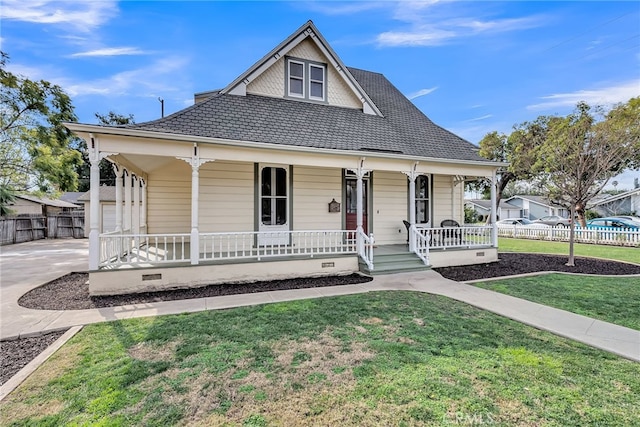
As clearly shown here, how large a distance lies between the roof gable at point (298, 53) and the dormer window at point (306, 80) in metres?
0.25

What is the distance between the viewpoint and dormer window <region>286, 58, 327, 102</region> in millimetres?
10539

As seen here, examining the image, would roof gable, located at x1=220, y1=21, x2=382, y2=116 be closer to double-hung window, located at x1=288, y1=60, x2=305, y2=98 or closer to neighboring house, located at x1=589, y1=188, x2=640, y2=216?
double-hung window, located at x1=288, y1=60, x2=305, y2=98

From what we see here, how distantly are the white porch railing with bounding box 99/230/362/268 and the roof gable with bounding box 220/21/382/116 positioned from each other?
4871 millimetres

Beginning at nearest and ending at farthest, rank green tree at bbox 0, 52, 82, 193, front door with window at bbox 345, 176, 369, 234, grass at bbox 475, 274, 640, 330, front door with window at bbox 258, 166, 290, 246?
grass at bbox 475, 274, 640, 330
front door with window at bbox 258, 166, 290, 246
front door with window at bbox 345, 176, 369, 234
green tree at bbox 0, 52, 82, 193

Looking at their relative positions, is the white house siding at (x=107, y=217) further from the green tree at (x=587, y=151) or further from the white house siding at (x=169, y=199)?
the green tree at (x=587, y=151)

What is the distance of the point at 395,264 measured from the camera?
9.10 m

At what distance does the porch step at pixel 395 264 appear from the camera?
8703 millimetres

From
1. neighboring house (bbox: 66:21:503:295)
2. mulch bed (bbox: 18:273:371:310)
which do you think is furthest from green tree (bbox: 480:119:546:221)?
mulch bed (bbox: 18:273:371:310)

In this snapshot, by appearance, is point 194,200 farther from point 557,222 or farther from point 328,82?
point 557,222

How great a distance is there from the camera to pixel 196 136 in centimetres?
720

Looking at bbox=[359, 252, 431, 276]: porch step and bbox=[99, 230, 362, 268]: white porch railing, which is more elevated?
bbox=[99, 230, 362, 268]: white porch railing

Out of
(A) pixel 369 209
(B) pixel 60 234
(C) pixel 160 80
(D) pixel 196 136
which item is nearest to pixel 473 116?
→ (A) pixel 369 209

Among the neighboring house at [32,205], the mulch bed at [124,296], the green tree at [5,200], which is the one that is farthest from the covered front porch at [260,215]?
the neighboring house at [32,205]

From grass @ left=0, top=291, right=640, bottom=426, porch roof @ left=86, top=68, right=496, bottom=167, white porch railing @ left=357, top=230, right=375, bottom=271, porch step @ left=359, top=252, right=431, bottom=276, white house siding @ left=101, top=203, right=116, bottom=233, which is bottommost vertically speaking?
grass @ left=0, top=291, right=640, bottom=426
